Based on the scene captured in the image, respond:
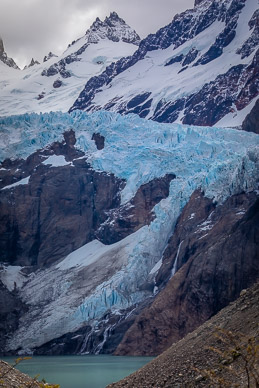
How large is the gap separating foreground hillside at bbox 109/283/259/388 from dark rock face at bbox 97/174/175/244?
65.5 meters

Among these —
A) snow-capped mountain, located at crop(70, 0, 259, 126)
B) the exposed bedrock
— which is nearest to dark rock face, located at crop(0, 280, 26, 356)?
the exposed bedrock

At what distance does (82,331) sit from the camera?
70188mm

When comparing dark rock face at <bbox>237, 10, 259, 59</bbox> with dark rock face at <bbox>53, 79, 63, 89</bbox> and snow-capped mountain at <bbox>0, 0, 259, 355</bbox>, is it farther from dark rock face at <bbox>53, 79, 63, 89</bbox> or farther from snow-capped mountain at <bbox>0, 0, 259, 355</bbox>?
dark rock face at <bbox>53, 79, 63, 89</bbox>

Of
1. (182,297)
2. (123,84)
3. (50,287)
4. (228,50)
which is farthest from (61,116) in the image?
(123,84)

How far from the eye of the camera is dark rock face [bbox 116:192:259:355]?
5766 centimetres

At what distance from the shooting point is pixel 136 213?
91875 millimetres

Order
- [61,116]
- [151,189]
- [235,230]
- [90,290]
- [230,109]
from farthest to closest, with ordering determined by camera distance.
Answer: [230,109] → [61,116] → [151,189] → [90,290] → [235,230]

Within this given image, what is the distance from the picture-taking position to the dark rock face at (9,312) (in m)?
77.5

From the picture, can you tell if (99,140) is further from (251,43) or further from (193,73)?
(251,43)

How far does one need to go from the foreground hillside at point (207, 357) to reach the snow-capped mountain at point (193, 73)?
9466 cm

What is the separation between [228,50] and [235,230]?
312 ft

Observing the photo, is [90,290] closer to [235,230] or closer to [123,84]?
[235,230]

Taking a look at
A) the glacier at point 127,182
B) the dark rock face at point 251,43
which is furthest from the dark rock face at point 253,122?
the dark rock face at point 251,43

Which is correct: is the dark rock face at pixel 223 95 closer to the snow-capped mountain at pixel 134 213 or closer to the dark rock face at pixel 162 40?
the snow-capped mountain at pixel 134 213
